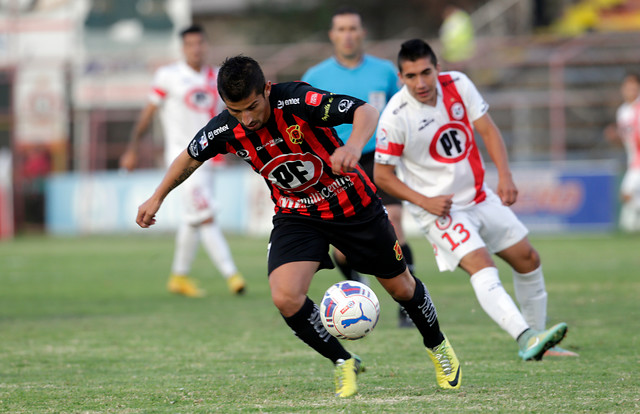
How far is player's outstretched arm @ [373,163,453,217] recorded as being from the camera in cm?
596

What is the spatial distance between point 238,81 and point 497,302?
2282mm

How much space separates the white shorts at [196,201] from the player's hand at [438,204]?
4544 mm

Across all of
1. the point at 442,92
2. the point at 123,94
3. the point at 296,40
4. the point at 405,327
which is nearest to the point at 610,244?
the point at 405,327

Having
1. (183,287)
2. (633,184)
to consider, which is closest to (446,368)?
(183,287)

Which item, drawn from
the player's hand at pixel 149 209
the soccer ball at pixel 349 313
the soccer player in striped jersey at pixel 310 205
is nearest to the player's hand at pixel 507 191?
the soccer player in striped jersey at pixel 310 205

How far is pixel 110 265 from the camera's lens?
1442 cm

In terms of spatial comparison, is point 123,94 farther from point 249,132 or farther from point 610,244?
point 249,132

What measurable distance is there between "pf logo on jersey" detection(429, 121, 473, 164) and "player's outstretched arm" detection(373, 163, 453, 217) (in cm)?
31

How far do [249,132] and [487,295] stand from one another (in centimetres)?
194

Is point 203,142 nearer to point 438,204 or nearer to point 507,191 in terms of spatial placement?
point 438,204

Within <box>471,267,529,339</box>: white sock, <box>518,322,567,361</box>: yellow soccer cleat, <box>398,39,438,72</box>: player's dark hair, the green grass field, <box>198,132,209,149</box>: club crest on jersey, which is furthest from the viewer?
<box>398,39,438,72</box>: player's dark hair

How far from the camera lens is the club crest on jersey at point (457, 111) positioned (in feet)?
20.3

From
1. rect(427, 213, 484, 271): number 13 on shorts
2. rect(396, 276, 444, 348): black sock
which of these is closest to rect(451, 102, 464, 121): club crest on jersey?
rect(427, 213, 484, 271): number 13 on shorts

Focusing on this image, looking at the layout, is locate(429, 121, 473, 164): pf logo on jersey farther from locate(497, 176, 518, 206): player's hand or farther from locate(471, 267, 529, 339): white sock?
locate(471, 267, 529, 339): white sock
